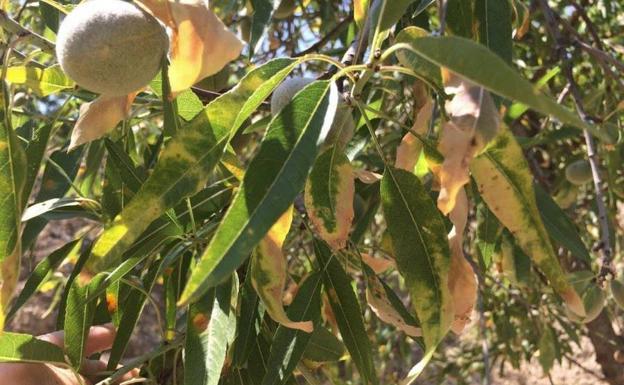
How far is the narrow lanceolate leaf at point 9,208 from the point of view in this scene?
830 mm

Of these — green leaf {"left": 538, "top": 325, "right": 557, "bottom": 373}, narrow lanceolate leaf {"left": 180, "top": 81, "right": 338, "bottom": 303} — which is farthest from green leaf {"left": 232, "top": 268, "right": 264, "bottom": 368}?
green leaf {"left": 538, "top": 325, "right": 557, "bottom": 373}

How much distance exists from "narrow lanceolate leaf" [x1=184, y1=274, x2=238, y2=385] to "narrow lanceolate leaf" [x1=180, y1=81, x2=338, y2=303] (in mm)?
374

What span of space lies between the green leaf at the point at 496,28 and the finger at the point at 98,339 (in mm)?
981

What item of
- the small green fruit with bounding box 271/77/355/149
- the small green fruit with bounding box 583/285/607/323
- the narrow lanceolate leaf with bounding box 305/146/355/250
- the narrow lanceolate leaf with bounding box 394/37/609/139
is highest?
the narrow lanceolate leaf with bounding box 394/37/609/139

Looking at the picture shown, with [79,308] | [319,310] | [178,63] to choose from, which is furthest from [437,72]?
[79,308]

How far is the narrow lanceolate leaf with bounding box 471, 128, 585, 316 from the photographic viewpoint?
0.88 meters

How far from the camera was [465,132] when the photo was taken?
71 cm

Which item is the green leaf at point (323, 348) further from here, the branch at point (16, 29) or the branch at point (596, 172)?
the branch at point (16, 29)

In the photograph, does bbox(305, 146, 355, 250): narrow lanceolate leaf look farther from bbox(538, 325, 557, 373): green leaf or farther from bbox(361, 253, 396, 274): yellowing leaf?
bbox(538, 325, 557, 373): green leaf

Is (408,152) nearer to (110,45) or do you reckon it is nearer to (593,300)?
(110,45)

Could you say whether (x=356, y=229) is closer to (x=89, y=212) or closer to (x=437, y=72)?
(x=89, y=212)

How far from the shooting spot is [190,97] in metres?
1.18

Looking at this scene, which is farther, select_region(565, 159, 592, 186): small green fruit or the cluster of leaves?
select_region(565, 159, 592, 186): small green fruit

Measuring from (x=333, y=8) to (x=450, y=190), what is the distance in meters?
2.10
